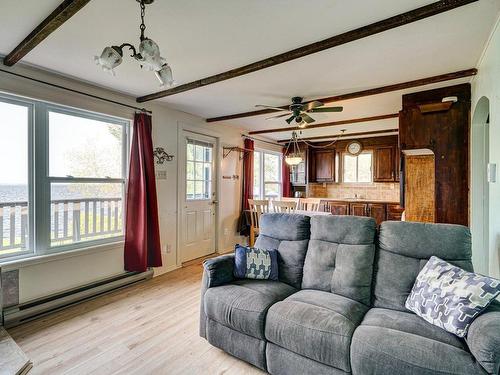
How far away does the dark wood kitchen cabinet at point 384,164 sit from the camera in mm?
6047

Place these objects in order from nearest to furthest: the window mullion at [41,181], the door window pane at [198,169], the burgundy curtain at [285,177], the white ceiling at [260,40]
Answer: the white ceiling at [260,40], the window mullion at [41,181], the door window pane at [198,169], the burgundy curtain at [285,177]

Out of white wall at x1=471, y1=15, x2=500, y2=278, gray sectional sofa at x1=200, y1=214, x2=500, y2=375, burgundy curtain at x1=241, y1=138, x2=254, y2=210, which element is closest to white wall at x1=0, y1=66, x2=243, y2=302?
burgundy curtain at x1=241, y1=138, x2=254, y2=210

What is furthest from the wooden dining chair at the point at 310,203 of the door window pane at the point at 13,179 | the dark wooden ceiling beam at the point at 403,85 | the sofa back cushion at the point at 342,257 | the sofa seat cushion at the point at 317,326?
the door window pane at the point at 13,179

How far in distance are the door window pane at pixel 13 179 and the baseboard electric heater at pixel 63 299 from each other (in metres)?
0.55

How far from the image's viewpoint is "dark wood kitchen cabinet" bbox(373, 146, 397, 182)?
6.05 metres

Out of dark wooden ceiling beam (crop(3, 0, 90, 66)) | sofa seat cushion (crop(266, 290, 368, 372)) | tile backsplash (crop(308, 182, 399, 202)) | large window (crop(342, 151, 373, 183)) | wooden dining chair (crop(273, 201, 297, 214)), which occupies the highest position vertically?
dark wooden ceiling beam (crop(3, 0, 90, 66))

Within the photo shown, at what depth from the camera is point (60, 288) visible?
115 inches

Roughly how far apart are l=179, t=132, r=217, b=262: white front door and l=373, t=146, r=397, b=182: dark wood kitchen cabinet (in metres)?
3.74

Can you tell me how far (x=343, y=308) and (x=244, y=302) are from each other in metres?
0.67

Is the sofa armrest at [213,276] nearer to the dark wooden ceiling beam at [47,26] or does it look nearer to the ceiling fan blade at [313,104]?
the dark wooden ceiling beam at [47,26]

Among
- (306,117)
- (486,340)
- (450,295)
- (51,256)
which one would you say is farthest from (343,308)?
(51,256)

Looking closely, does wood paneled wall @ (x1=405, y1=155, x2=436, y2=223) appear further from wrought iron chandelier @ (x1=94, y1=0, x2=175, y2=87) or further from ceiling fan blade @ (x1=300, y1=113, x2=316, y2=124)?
wrought iron chandelier @ (x1=94, y1=0, x2=175, y2=87)

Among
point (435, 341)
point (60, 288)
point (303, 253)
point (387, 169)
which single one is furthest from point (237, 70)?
point (387, 169)

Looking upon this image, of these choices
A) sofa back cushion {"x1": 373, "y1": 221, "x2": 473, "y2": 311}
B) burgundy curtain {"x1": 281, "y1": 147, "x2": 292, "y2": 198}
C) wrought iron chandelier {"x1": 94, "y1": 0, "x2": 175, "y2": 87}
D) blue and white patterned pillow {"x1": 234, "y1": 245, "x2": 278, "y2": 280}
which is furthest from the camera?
burgundy curtain {"x1": 281, "y1": 147, "x2": 292, "y2": 198}
